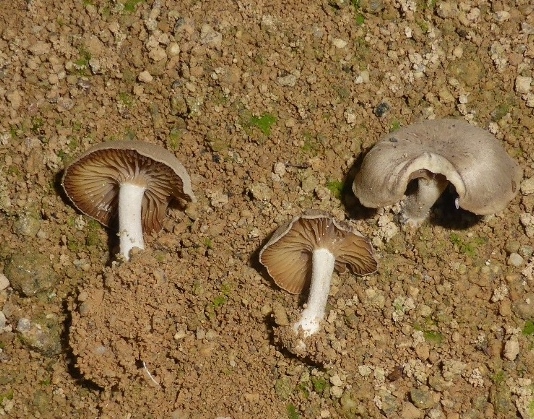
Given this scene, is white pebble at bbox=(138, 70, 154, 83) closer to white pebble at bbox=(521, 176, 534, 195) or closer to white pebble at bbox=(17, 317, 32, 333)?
white pebble at bbox=(17, 317, 32, 333)

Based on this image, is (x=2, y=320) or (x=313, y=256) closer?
(x=313, y=256)

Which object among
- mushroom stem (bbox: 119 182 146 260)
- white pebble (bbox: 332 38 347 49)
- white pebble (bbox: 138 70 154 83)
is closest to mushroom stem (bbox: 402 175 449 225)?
white pebble (bbox: 332 38 347 49)

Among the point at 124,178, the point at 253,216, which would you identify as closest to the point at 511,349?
the point at 253,216

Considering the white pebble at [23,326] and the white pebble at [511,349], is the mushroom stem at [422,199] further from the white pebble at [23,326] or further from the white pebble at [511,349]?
the white pebble at [23,326]

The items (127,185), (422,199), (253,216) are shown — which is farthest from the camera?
(253,216)

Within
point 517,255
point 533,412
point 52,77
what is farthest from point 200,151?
point 533,412

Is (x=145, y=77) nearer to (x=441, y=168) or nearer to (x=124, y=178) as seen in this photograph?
(x=124, y=178)

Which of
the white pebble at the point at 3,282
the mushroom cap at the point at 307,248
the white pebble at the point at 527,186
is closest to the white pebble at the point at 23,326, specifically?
the white pebble at the point at 3,282
